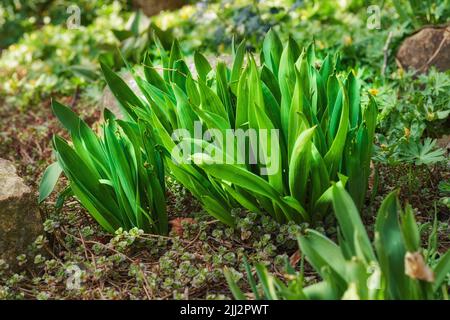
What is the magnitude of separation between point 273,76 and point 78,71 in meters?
2.40

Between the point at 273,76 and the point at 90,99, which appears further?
the point at 90,99

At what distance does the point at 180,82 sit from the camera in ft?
8.68

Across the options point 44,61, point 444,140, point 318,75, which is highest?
point 44,61

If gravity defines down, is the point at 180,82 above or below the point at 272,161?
above

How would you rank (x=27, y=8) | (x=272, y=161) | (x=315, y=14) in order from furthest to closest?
(x=27, y=8)
(x=315, y=14)
(x=272, y=161)

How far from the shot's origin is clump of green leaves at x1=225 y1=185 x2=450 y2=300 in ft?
5.40

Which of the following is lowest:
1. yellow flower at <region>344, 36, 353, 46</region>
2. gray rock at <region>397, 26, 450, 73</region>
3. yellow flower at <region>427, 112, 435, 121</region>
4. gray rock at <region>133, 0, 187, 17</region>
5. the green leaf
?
the green leaf

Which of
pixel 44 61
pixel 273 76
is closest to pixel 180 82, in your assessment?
pixel 273 76

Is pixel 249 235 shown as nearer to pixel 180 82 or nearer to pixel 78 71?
pixel 180 82

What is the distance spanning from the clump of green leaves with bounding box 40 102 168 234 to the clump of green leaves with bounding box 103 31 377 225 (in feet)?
0.33

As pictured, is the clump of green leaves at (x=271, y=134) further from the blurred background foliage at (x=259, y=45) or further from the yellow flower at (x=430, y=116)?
the yellow flower at (x=430, y=116)

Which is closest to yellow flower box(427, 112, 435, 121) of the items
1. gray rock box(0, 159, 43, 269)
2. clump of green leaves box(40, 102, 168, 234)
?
clump of green leaves box(40, 102, 168, 234)

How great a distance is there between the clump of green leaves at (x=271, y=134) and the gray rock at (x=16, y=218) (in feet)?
1.69

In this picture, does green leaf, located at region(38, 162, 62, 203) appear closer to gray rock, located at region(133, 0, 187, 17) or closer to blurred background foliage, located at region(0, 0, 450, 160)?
blurred background foliage, located at region(0, 0, 450, 160)
